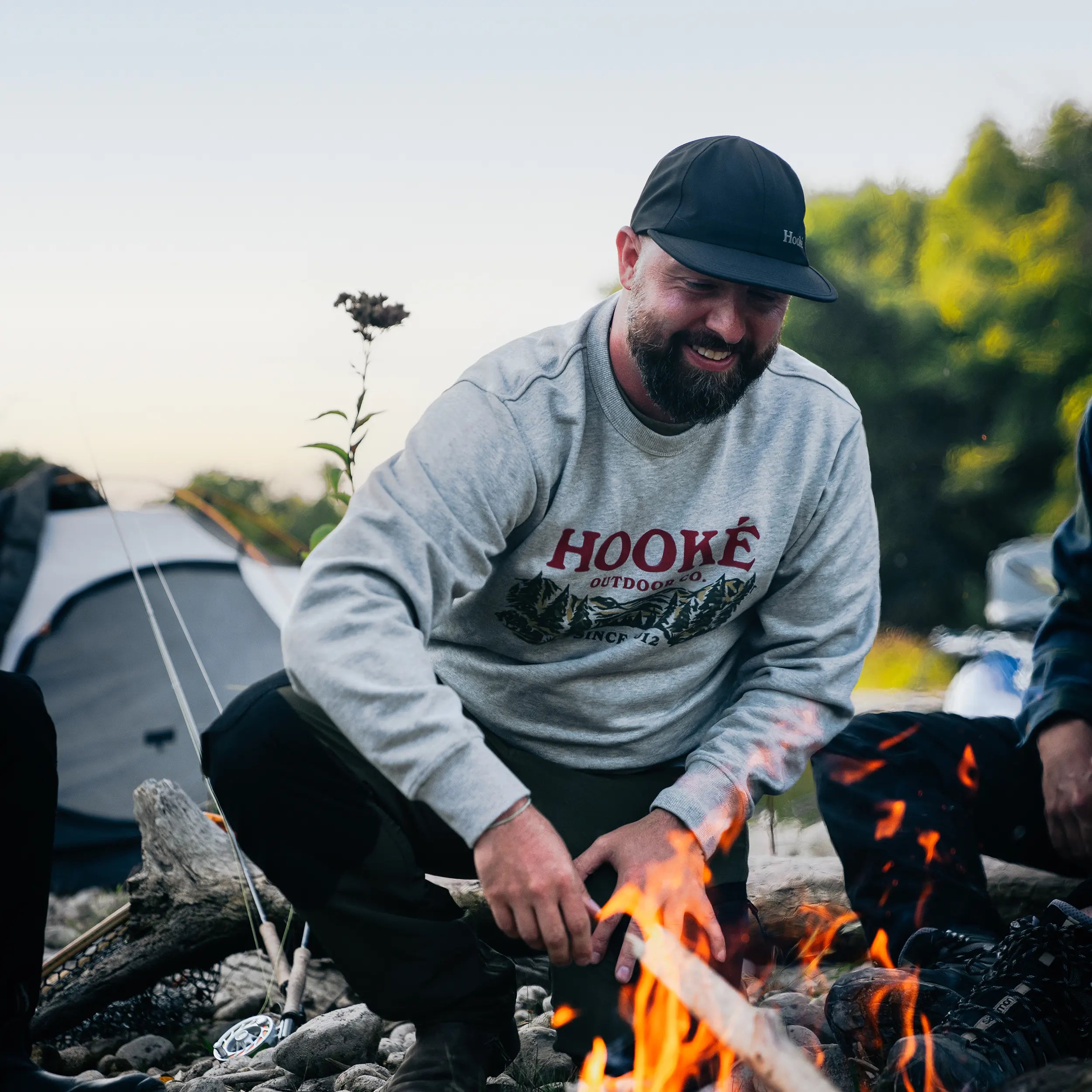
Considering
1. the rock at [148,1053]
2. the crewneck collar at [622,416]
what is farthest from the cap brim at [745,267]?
the rock at [148,1053]

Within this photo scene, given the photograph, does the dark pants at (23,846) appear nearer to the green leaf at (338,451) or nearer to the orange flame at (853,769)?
the green leaf at (338,451)

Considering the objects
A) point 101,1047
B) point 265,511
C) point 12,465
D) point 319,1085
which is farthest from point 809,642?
point 12,465

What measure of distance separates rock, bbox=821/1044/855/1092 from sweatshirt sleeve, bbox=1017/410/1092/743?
951 mm

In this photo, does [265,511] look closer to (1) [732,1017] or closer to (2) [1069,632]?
(2) [1069,632]

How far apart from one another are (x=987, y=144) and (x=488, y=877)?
25.5 m

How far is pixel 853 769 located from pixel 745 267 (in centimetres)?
124

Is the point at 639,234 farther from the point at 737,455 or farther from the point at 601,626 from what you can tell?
the point at 601,626

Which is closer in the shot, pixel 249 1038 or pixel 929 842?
pixel 929 842

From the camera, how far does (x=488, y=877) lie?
165 centimetres

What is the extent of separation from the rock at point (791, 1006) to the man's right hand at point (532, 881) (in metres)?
0.62

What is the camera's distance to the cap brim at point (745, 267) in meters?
1.90

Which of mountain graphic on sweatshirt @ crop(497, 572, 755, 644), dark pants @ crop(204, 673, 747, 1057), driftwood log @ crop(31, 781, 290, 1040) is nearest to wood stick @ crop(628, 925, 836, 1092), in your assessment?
dark pants @ crop(204, 673, 747, 1057)

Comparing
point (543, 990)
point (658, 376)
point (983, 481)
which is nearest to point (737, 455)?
point (658, 376)

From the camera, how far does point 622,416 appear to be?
2072 mm
